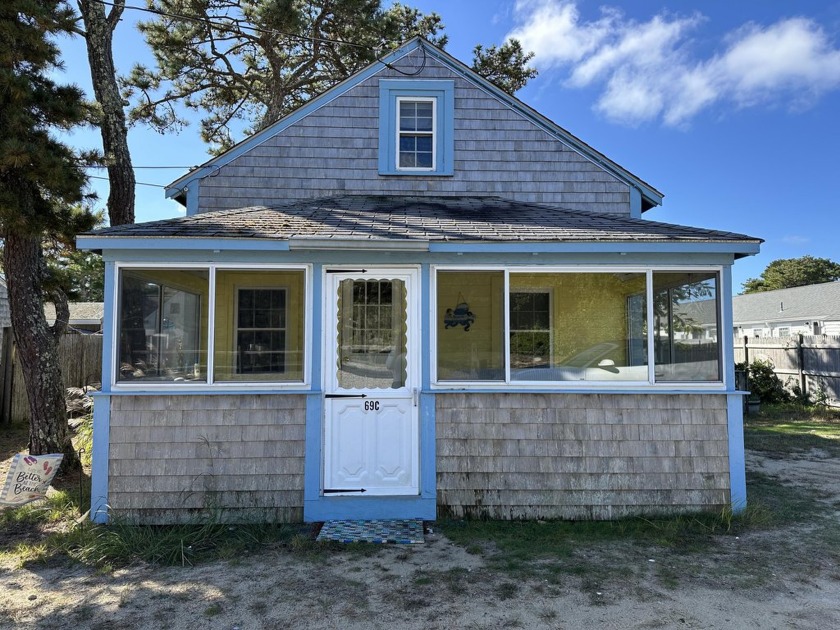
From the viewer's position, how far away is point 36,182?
644cm

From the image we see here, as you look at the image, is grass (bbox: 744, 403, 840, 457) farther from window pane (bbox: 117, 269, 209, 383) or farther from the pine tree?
the pine tree

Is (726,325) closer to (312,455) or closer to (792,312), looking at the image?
(312,455)

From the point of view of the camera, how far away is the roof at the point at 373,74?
25.2 ft

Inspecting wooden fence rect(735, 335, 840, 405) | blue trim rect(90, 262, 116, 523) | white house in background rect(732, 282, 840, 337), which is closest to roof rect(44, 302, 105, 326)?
blue trim rect(90, 262, 116, 523)

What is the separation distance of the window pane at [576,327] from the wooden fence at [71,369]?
9.67 m

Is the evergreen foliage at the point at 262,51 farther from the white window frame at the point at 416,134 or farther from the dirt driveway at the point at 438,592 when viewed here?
the dirt driveway at the point at 438,592

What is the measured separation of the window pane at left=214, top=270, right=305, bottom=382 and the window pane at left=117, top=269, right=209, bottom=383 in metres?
0.19

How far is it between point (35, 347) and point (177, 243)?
132 inches

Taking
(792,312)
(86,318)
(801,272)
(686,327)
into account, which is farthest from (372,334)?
(801,272)

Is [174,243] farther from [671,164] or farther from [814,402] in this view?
[671,164]

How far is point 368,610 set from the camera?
12.0 feet

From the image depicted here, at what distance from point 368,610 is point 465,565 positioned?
1031 millimetres

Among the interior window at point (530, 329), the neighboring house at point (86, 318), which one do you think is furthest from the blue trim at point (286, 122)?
the neighboring house at point (86, 318)

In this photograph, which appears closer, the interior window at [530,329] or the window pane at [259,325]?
the window pane at [259,325]
